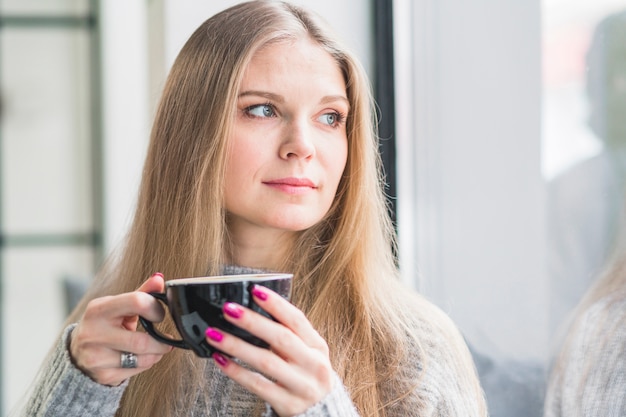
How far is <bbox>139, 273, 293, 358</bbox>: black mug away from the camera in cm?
75

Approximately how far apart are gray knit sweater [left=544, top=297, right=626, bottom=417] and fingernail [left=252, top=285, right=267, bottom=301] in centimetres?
36

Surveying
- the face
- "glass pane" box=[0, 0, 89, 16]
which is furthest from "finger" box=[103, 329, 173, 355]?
"glass pane" box=[0, 0, 89, 16]

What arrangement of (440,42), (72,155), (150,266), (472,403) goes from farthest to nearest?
(72,155) → (440,42) → (150,266) → (472,403)

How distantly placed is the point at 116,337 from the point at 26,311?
9.95ft

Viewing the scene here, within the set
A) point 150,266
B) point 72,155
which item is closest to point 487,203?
point 150,266

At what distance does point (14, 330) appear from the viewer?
3.68 m

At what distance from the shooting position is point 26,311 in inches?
145

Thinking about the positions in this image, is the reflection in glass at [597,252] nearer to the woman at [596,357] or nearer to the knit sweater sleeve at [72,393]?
the woman at [596,357]

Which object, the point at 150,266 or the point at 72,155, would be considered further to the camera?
the point at 72,155

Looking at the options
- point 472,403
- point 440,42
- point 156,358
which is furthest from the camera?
point 440,42

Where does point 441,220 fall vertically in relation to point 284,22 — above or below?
below

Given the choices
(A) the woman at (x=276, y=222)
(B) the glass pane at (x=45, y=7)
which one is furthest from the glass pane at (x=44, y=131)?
(A) the woman at (x=276, y=222)

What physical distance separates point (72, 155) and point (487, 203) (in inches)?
110

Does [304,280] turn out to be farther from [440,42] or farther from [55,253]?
[55,253]
